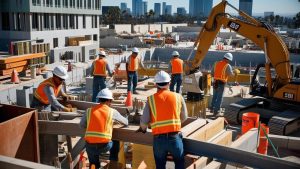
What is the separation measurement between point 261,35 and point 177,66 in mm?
3098

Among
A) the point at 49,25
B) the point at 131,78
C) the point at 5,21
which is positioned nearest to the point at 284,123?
the point at 131,78

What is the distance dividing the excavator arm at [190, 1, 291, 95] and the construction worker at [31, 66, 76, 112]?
656 cm

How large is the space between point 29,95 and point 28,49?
41.0 ft

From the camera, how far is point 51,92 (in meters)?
6.62

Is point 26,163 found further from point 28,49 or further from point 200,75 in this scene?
point 28,49

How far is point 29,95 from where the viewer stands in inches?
487

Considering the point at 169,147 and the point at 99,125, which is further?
the point at 99,125

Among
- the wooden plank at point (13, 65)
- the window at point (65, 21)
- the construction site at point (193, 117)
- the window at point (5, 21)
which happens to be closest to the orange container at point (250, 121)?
the construction site at point (193, 117)

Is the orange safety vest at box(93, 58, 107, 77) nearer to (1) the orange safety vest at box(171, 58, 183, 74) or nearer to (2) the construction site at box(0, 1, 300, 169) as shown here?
(2) the construction site at box(0, 1, 300, 169)

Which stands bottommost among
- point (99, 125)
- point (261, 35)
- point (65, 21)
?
point (99, 125)

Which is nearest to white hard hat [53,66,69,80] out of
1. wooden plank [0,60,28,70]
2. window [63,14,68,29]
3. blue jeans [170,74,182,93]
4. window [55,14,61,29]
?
blue jeans [170,74,182,93]

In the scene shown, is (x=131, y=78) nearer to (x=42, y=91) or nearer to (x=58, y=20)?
(x=42, y=91)

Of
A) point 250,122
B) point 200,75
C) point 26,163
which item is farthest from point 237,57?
point 26,163

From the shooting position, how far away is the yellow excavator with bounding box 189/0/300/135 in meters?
10.1
